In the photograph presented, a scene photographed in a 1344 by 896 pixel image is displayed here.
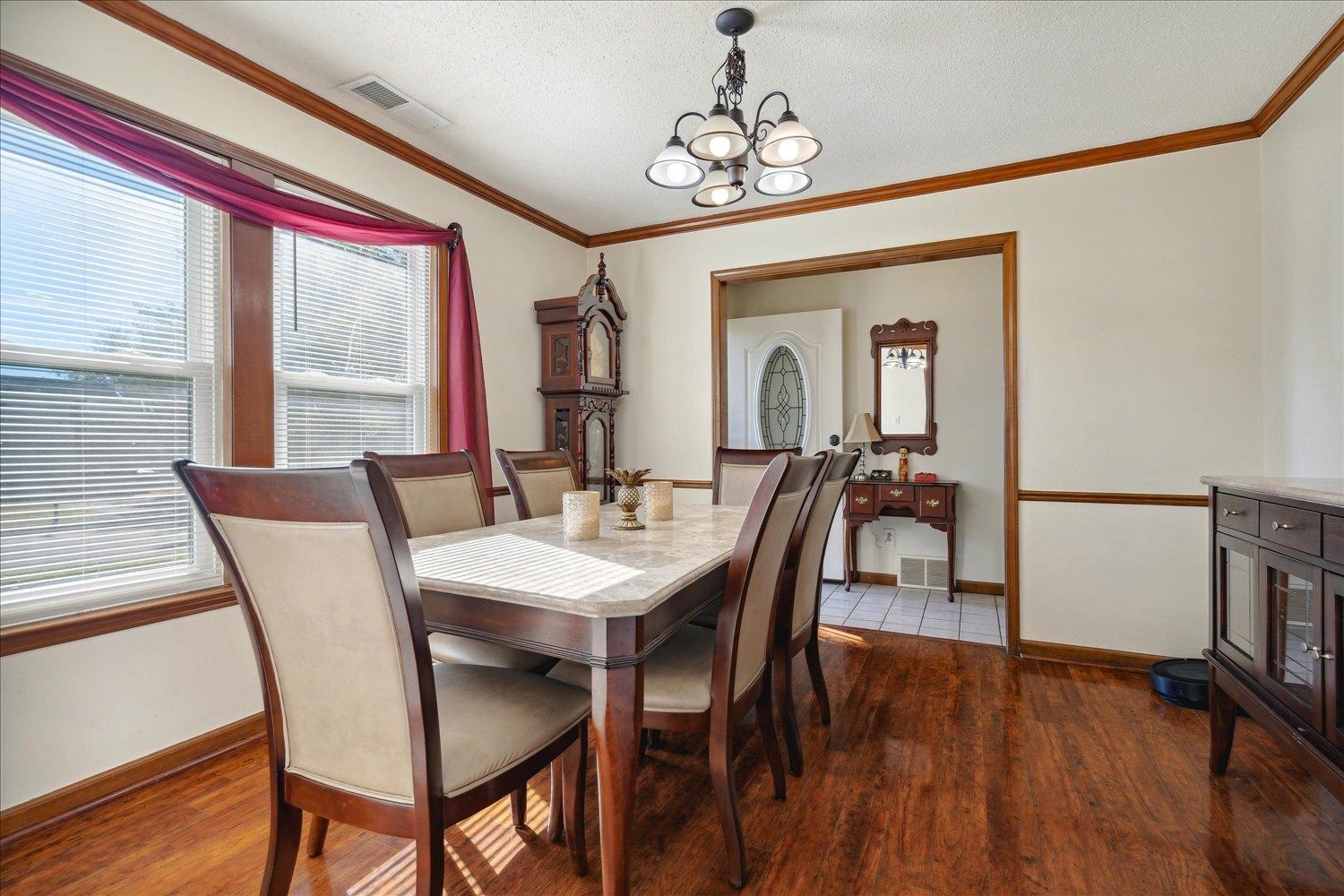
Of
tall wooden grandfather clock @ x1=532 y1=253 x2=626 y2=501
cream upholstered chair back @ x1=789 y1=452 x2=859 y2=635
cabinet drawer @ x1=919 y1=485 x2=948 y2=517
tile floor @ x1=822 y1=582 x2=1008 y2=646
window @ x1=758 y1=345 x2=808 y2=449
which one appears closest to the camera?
cream upholstered chair back @ x1=789 y1=452 x2=859 y2=635

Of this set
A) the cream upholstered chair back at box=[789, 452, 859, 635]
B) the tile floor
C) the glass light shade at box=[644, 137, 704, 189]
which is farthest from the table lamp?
the glass light shade at box=[644, 137, 704, 189]

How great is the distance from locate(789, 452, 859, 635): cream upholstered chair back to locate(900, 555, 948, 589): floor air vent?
2.65m

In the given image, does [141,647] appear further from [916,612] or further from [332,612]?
[916,612]

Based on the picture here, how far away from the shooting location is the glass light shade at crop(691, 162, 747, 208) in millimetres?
2285

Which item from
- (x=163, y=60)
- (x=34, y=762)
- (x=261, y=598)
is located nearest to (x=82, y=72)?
(x=163, y=60)

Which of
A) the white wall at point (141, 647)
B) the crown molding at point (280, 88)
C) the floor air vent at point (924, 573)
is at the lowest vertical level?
the floor air vent at point (924, 573)

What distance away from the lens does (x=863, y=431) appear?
460cm

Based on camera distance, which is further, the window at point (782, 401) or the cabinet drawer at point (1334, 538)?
the window at point (782, 401)

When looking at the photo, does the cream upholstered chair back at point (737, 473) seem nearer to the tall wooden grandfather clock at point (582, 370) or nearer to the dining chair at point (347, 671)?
the tall wooden grandfather clock at point (582, 370)

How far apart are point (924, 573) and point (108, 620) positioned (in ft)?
15.0

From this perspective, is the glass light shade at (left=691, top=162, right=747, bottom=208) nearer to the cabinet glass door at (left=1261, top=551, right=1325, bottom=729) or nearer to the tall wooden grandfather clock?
the tall wooden grandfather clock

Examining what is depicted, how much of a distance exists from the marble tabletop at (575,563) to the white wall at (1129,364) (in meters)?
2.08

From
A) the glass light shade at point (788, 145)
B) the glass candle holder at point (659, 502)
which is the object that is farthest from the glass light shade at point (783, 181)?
the glass candle holder at point (659, 502)

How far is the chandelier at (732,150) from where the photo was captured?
195 centimetres
